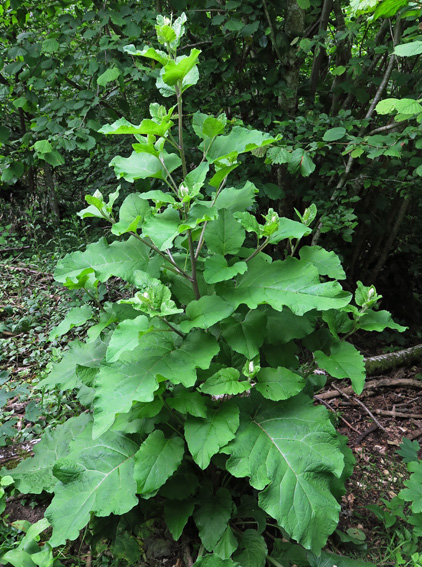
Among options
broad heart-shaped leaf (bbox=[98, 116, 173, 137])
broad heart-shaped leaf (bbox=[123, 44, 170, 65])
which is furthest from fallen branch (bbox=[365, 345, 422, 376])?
broad heart-shaped leaf (bbox=[123, 44, 170, 65])

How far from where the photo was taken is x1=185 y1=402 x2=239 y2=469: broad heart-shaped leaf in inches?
54.3

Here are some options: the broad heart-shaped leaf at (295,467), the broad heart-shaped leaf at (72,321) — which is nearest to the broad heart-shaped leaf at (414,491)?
the broad heart-shaped leaf at (295,467)

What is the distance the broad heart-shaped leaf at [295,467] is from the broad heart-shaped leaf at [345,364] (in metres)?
0.17

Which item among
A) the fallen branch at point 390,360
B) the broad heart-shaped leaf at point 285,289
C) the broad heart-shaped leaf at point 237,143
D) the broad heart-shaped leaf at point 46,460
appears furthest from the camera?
the fallen branch at point 390,360

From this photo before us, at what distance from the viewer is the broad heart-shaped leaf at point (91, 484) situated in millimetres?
1419

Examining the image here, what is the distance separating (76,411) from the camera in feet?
8.29

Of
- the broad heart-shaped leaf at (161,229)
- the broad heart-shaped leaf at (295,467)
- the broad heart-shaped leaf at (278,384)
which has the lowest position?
the broad heart-shaped leaf at (295,467)

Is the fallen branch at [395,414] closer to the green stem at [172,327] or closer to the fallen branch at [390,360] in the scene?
the fallen branch at [390,360]

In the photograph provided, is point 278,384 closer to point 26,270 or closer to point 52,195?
point 26,270

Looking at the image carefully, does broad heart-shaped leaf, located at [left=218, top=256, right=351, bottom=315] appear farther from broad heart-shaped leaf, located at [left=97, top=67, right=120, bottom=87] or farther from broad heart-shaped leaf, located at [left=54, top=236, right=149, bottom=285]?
broad heart-shaped leaf, located at [left=97, top=67, right=120, bottom=87]

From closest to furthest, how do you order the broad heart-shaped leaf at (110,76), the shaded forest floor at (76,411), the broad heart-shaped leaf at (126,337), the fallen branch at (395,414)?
the broad heart-shaped leaf at (126,337) → the shaded forest floor at (76,411) → the broad heart-shaped leaf at (110,76) → the fallen branch at (395,414)

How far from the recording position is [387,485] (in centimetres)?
230

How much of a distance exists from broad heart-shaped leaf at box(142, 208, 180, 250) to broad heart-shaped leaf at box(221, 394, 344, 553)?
73 cm

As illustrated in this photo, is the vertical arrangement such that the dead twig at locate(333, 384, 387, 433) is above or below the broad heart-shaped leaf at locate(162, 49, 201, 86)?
below
